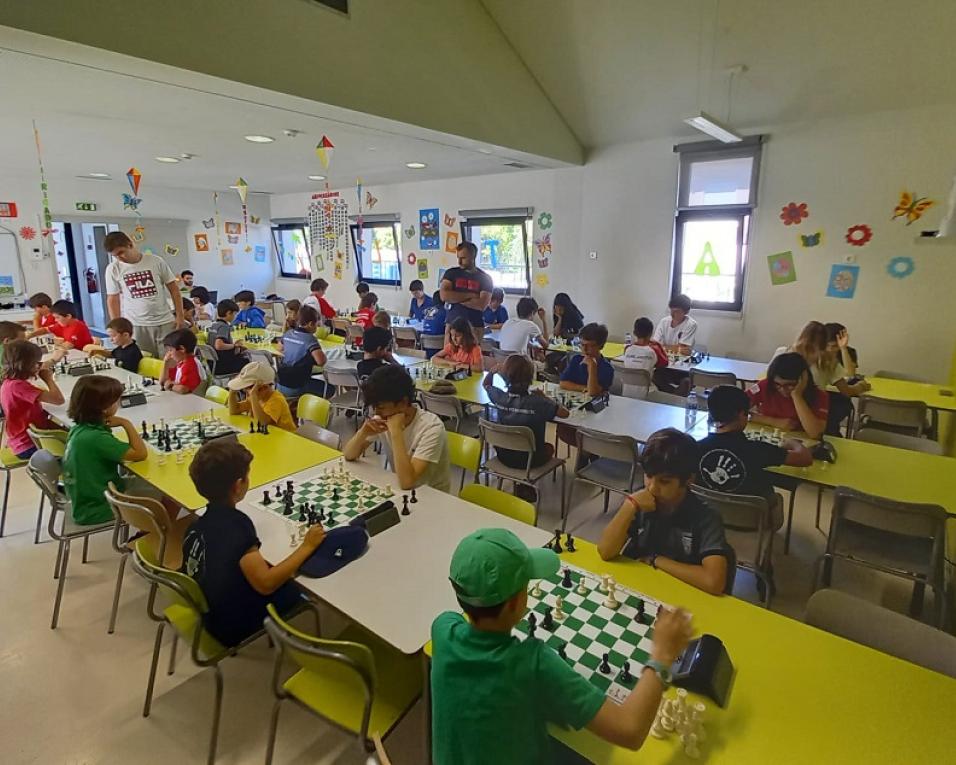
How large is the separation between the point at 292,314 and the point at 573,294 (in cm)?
379

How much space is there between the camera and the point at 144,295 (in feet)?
17.9

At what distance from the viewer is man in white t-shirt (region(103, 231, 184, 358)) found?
5305 millimetres

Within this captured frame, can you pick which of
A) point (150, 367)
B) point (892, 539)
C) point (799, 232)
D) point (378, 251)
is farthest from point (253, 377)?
point (378, 251)

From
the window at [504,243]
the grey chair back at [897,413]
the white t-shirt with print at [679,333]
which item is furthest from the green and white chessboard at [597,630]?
the window at [504,243]

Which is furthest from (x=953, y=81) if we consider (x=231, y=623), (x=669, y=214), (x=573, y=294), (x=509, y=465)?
(x=231, y=623)

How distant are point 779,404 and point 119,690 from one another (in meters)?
3.80

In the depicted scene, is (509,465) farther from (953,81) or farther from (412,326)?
(953,81)

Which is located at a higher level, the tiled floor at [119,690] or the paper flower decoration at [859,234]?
the paper flower decoration at [859,234]

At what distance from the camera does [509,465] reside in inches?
148

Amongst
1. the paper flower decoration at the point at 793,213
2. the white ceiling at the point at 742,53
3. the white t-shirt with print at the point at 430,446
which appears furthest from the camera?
the paper flower decoration at the point at 793,213

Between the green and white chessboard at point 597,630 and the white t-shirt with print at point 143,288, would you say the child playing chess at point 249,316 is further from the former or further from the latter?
the green and white chessboard at point 597,630

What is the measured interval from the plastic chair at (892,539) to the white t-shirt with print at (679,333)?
352cm

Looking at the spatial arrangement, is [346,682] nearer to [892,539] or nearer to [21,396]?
[892,539]

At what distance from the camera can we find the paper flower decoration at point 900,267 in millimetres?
5328
